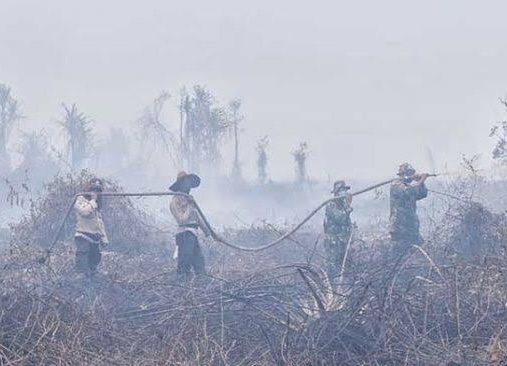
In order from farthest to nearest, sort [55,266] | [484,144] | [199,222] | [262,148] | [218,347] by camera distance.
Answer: [484,144] → [262,148] → [55,266] → [199,222] → [218,347]

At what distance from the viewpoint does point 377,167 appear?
241 feet

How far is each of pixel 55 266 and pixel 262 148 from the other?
24237 mm

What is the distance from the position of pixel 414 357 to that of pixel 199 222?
18.1 feet

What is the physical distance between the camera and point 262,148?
35.4m

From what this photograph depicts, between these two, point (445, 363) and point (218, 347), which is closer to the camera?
point (445, 363)

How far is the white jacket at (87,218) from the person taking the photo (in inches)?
420

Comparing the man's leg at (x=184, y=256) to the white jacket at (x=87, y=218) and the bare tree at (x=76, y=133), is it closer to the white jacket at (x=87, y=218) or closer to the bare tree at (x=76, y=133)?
the white jacket at (x=87, y=218)

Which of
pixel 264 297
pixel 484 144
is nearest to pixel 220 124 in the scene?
pixel 264 297

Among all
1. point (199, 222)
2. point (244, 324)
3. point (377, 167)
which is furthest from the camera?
point (377, 167)

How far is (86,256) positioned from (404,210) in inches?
203

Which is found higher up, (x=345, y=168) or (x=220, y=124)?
(x=220, y=124)

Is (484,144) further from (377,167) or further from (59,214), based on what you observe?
(59,214)

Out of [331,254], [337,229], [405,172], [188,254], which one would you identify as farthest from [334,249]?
[188,254]

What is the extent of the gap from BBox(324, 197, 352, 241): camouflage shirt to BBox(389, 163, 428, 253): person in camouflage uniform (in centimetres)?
A: 80
